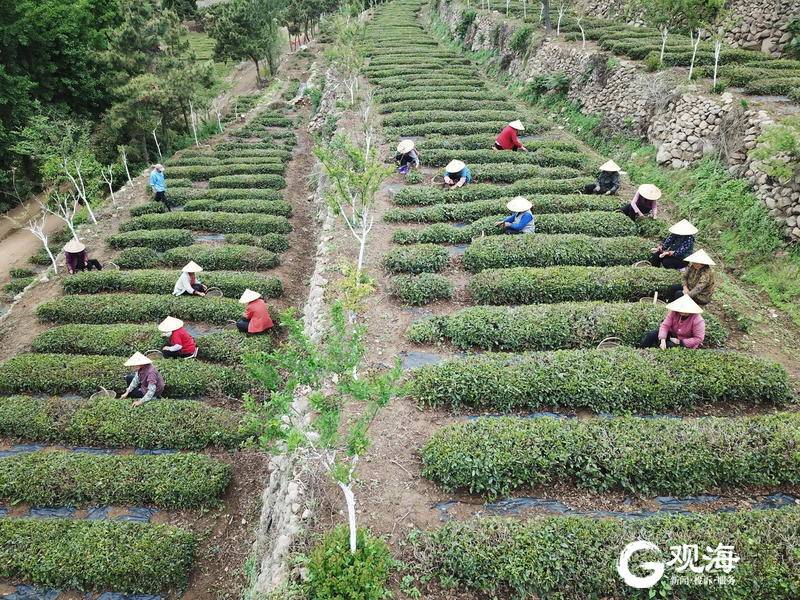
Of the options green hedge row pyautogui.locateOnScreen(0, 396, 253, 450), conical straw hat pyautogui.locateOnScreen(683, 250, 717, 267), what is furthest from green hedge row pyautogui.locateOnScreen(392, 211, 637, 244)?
green hedge row pyautogui.locateOnScreen(0, 396, 253, 450)

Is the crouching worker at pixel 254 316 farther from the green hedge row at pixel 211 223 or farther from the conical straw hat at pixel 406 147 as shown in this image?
the conical straw hat at pixel 406 147

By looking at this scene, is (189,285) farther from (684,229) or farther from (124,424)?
(684,229)

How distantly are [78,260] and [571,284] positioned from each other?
53.8 feet

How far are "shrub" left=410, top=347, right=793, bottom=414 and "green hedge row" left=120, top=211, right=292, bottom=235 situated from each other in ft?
40.9

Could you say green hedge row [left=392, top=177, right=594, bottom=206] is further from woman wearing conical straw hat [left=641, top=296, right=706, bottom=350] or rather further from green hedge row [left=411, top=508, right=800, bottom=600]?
green hedge row [left=411, top=508, right=800, bottom=600]

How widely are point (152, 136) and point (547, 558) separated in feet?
109

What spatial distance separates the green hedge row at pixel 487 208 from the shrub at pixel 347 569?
37.7 feet

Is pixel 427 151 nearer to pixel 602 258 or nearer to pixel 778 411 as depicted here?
pixel 602 258

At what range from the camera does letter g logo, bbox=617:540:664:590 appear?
6.38 m

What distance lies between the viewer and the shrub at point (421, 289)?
12703 mm

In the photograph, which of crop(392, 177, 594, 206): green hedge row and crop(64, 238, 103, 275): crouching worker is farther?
crop(392, 177, 594, 206): green hedge row

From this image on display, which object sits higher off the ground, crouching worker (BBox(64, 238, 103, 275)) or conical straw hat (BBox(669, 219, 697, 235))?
conical straw hat (BBox(669, 219, 697, 235))

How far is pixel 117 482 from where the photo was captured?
9.55 m

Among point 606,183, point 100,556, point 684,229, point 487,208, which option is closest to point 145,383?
point 100,556
